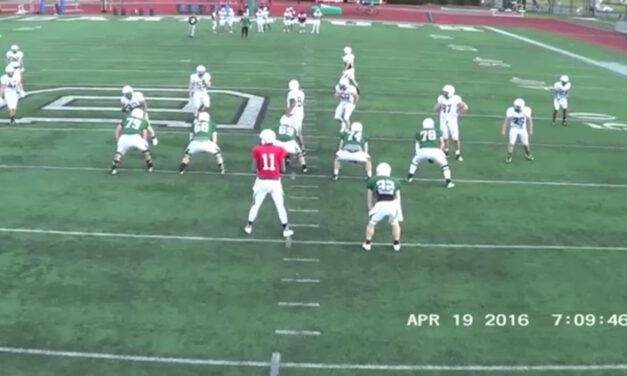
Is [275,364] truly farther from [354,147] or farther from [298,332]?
[354,147]

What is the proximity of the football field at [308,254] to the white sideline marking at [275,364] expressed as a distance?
0.08 ft


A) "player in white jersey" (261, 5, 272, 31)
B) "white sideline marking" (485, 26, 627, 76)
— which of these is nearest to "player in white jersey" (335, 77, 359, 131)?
"white sideline marking" (485, 26, 627, 76)

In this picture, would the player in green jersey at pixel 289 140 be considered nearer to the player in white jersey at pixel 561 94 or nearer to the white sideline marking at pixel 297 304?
the white sideline marking at pixel 297 304

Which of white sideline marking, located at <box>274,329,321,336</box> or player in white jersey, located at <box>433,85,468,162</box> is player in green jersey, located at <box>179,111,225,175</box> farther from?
white sideline marking, located at <box>274,329,321,336</box>

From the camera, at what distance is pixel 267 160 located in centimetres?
1149

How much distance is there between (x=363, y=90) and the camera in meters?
25.2

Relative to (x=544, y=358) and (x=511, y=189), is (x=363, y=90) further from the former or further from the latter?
(x=544, y=358)

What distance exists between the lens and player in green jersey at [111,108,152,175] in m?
14.8

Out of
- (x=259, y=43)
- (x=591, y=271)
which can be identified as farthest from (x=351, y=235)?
(x=259, y=43)

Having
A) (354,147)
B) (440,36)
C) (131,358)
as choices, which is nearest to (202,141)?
(354,147)

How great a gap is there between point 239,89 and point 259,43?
14.1 m
